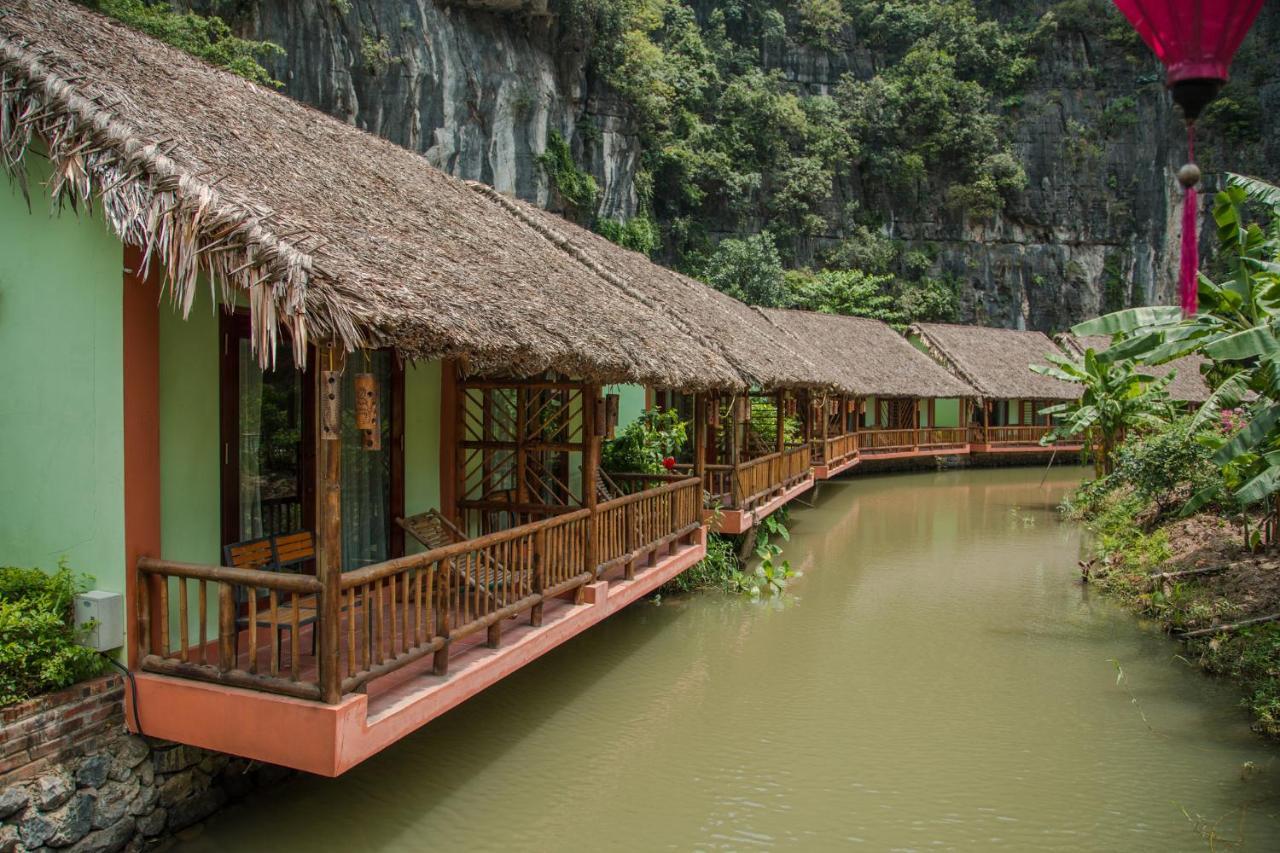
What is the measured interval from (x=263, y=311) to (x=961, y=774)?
6574 millimetres

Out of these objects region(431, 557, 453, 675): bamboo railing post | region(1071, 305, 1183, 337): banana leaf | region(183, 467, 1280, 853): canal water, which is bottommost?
region(183, 467, 1280, 853): canal water

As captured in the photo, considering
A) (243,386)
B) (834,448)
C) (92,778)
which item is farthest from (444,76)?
(92,778)

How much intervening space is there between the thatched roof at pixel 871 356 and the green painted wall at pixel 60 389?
21639 mm

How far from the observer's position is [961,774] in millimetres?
7488

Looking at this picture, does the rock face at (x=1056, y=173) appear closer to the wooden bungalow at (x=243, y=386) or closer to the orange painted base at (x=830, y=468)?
the orange painted base at (x=830, y=468)

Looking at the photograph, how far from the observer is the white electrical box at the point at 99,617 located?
Result: 17.8 feet

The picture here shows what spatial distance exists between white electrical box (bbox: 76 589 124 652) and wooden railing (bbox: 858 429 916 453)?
25707mm

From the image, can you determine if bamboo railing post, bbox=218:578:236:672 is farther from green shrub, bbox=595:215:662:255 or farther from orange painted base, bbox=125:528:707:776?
green shrub, bbox=595:215:662:255

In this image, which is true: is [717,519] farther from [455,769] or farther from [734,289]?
[734,289]

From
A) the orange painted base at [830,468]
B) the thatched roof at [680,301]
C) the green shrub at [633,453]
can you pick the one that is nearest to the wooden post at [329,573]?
the thatched roof at [680,301]

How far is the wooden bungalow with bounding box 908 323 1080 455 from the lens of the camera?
33.2 m

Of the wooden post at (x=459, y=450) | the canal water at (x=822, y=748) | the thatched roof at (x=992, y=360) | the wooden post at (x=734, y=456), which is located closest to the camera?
the canal water at (x=822, y=748)

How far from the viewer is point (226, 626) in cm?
536

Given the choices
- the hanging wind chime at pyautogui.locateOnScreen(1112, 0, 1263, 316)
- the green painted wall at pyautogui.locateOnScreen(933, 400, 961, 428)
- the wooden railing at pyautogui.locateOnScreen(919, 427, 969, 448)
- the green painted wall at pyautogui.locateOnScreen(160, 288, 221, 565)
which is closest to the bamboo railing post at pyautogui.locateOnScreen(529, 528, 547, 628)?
the green painted wall at pyautogui.locateOnScreen(160, 288, 221, 565)
